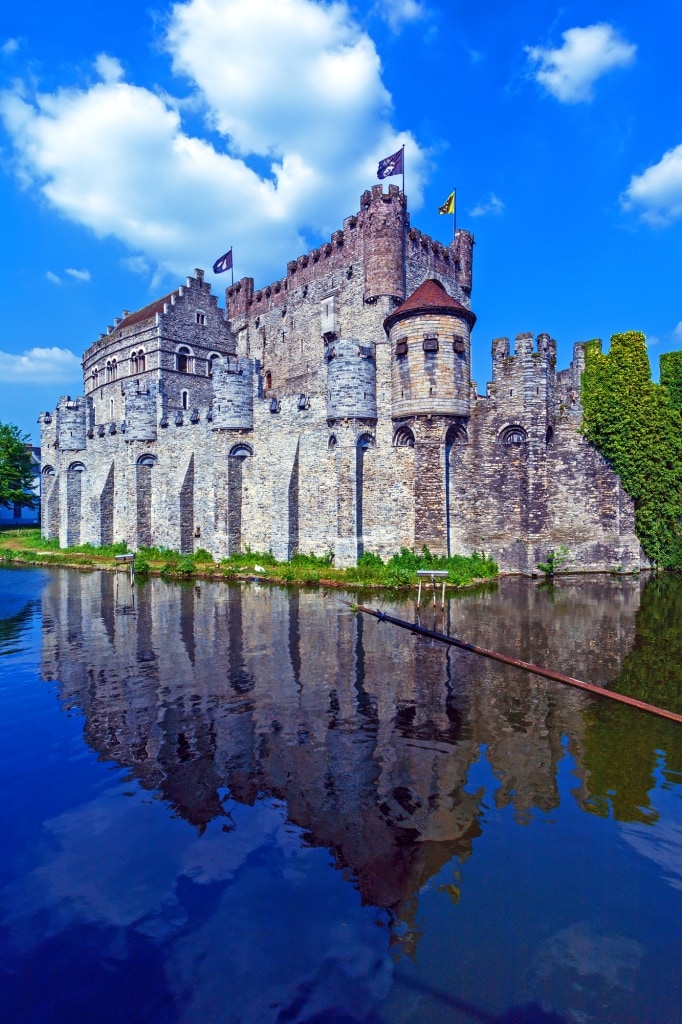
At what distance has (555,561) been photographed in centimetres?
2472

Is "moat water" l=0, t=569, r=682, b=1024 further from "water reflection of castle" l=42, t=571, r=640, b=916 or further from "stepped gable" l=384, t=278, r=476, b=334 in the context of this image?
"stepped gable" l=384, t=278, r=476, b=334

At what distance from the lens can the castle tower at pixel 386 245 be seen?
96.5 ft

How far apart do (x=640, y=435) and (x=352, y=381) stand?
12936 millimetres

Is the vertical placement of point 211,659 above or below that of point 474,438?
below

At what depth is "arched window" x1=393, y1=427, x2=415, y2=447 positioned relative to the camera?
24.7 m

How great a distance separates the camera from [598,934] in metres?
4.50

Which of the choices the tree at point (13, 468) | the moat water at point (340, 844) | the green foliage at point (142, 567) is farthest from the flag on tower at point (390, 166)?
the tree at point (13, 468)

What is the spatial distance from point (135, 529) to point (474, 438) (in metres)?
20.5

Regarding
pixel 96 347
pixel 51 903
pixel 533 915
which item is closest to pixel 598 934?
pixel 533 915

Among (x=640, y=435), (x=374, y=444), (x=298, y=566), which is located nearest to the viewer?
(x=640, y=435)

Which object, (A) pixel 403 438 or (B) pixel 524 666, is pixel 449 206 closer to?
(A) pixel 403 438

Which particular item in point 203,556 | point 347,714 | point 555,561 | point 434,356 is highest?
point 434,356

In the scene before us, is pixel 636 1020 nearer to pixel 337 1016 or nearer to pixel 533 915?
pixel 533 915

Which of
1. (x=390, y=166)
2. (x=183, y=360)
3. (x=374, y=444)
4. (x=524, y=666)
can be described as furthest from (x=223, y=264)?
(x=524, y=666)
